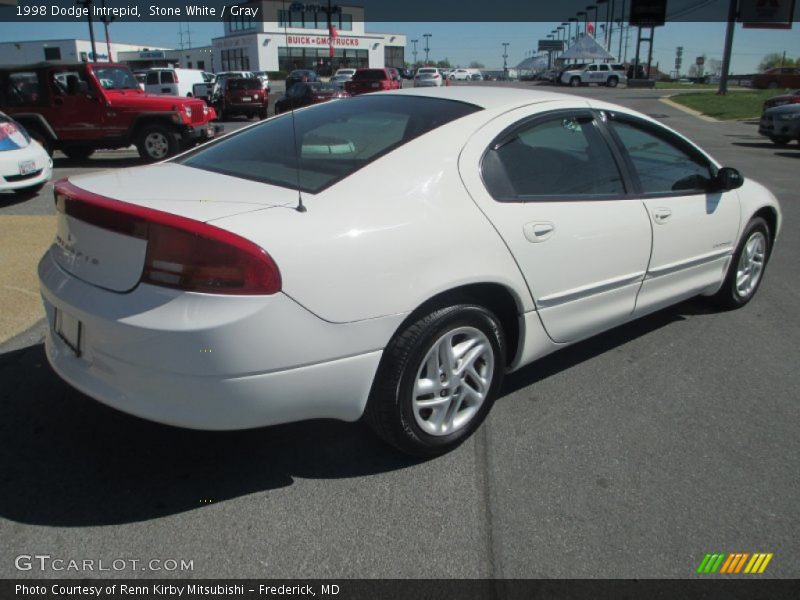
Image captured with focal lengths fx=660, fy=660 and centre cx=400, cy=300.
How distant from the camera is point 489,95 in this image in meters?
3.41

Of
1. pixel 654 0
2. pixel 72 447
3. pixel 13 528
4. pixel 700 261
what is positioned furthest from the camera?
pixel 654 0

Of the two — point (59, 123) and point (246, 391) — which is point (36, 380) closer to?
point (246, 391)

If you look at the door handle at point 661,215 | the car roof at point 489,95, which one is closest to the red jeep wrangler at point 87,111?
the car roof at point 489,95

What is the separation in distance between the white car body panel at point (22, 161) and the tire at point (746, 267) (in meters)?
8.07

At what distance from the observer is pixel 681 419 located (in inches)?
127

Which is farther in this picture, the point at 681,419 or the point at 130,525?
the point at 681,419

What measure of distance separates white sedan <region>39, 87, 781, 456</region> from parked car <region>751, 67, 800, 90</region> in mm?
55379

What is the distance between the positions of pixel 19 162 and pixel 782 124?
1609cm

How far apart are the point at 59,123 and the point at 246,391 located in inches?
470

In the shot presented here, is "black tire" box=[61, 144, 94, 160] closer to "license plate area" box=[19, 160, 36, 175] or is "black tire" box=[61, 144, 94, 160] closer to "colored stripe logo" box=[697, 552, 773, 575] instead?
"license plate area" box=[19, 160, 36, 175]

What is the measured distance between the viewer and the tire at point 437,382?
2.58m

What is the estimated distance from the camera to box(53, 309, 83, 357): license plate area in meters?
2.51
